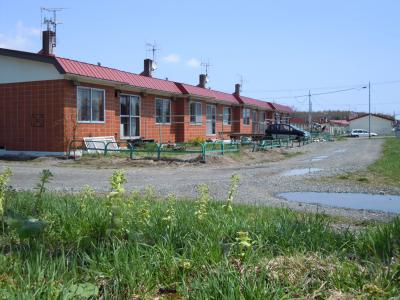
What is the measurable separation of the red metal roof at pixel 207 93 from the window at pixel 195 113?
2.86 feet

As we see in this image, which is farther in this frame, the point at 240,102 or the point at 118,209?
the point at 240,102

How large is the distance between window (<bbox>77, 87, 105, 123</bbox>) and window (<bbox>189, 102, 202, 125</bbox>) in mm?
9920

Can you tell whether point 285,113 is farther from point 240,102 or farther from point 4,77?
point 4,77

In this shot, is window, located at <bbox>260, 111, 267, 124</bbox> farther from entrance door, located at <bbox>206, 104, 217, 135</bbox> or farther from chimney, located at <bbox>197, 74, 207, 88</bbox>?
entrance door, located at <bbox>206, 104, 217, 135</bbox>

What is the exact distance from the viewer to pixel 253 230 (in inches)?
192

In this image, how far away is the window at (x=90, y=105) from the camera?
824 inches

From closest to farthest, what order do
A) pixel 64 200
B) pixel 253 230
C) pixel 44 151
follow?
1. pixel 253 230
2. pixel 64 200
3. pixel 44 151

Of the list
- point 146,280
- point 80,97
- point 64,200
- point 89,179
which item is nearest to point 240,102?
point 80,97

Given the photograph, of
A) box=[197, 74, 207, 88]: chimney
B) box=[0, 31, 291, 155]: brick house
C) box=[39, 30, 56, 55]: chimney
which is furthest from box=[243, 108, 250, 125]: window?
box=[39, 30, 56, 55]: chimney

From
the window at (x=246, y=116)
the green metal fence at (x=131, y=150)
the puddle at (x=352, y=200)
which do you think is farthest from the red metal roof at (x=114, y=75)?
the window at (x=246, y=116)

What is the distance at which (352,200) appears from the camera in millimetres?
10031

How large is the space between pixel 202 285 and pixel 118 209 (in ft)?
4.93

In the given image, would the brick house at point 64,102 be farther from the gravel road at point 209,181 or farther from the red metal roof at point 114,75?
the gravel road at point 209,181

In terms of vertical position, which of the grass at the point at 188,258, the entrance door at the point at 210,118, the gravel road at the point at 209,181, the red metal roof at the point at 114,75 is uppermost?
the red metal roof at the point at 114,75
